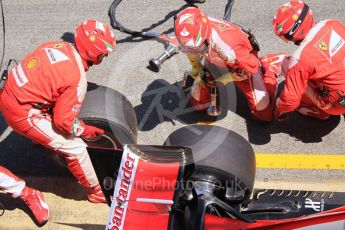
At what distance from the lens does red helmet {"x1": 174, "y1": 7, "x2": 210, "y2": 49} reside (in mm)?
4199

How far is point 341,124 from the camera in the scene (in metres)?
4.66

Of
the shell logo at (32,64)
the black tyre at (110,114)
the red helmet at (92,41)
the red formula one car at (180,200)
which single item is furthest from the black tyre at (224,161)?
the shell logo at (32,64)

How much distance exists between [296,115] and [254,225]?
197cm

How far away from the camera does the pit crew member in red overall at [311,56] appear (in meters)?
4.12

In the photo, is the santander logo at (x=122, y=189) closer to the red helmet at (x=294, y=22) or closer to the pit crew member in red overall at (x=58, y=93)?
the pit crew member in red overall at (x=58, y=93)

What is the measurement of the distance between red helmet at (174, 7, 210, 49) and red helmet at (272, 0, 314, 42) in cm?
59

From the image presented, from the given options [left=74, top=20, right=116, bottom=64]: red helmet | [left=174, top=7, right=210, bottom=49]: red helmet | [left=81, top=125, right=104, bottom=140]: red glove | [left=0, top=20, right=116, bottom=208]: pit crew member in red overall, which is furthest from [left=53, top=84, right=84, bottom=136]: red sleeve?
[left=174, top=7, right=210, bottom=49]: red helmet

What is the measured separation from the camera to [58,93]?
386 cm

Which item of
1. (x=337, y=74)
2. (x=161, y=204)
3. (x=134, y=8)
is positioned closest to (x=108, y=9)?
(x=134, y=8)

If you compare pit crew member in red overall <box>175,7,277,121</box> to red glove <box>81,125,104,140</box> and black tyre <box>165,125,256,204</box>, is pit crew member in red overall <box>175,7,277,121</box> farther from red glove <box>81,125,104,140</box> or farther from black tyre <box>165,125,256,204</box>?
red glove <box>81,125,104,140</box>

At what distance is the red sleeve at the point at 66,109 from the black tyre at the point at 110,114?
34 centimetres

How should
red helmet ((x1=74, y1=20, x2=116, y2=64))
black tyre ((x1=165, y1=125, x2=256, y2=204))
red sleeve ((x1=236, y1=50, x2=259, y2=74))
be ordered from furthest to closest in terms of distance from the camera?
red sleeve ((x1=236, y1=50, x2=259, y2=74))
red helmet ((x1=74, y1=20, x2=116, y2=64))
black tyre ((x1=165, y1=125, x2=256, y2=204))

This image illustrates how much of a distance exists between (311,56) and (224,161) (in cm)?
114

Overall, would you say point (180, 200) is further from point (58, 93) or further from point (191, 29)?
point (191, 29)
